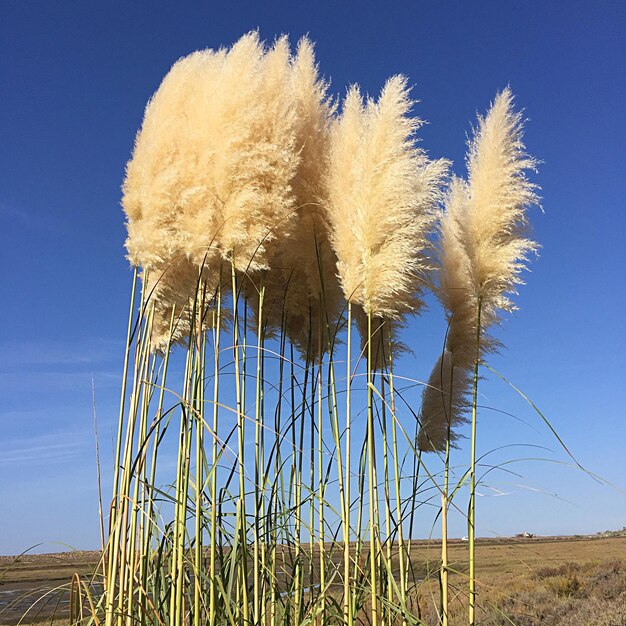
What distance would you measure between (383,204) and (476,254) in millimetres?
510

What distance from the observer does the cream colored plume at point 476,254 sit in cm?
254

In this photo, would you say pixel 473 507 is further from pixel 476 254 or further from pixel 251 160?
pixel 251 160

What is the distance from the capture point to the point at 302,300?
2721 mm

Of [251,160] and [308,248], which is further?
[308,248]

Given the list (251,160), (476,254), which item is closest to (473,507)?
(476,254)

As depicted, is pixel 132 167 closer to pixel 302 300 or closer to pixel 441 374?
pixel 302 300

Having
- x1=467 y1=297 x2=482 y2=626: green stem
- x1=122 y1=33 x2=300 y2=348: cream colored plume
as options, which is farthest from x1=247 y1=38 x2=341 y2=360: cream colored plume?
x1=467 y1=297 x2=482 y2=626: green stem

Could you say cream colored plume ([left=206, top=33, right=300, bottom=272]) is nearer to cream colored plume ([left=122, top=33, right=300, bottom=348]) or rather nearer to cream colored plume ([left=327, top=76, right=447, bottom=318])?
cream colored plume ([left=122, top=33, right=300, bottom=348])

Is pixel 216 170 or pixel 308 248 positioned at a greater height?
pixel 216 170

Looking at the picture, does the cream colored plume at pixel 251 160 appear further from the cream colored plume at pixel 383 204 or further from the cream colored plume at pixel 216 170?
the cream colored plume at pixel 383 204

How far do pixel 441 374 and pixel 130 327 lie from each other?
1.30 meters

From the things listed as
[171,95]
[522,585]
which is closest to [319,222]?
[171,95]

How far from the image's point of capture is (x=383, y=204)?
2.27 meters

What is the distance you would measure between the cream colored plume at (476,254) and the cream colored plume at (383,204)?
0.30 m
